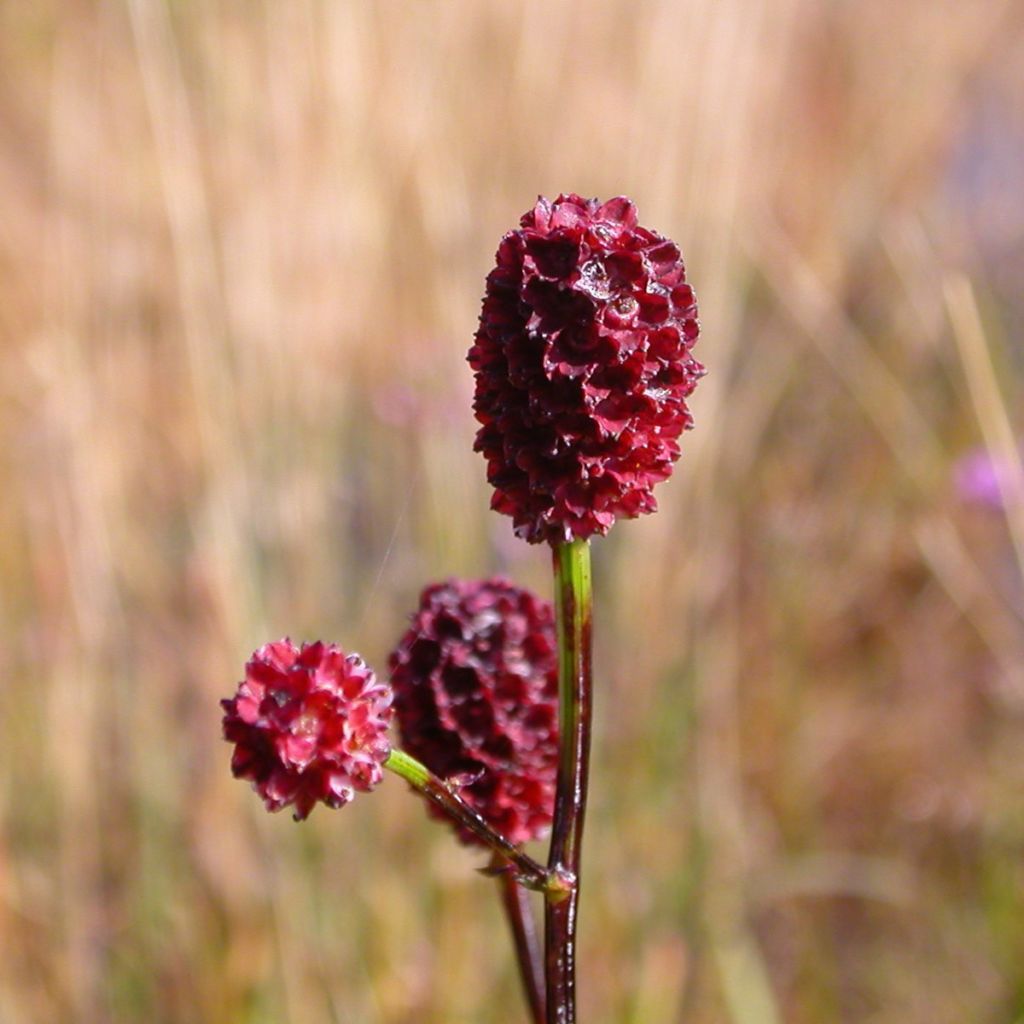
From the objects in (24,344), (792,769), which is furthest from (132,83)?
(792,769)

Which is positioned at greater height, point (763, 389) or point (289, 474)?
point (763, 389)

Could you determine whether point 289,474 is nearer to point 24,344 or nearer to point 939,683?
point 24,344

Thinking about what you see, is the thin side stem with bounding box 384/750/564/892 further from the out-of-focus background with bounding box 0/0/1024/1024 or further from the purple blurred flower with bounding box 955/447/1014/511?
the purple blurred flower with bounding box 955/447/1014/511

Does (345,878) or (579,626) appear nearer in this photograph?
(579,626)

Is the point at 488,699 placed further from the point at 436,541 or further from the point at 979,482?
the point at 979,482

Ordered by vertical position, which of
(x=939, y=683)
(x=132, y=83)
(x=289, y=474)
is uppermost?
(x=132, y=83)

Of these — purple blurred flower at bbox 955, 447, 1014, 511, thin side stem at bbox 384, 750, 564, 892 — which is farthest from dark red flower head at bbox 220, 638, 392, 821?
purple blurred flower at bbox 955, 447, 1014, 511
